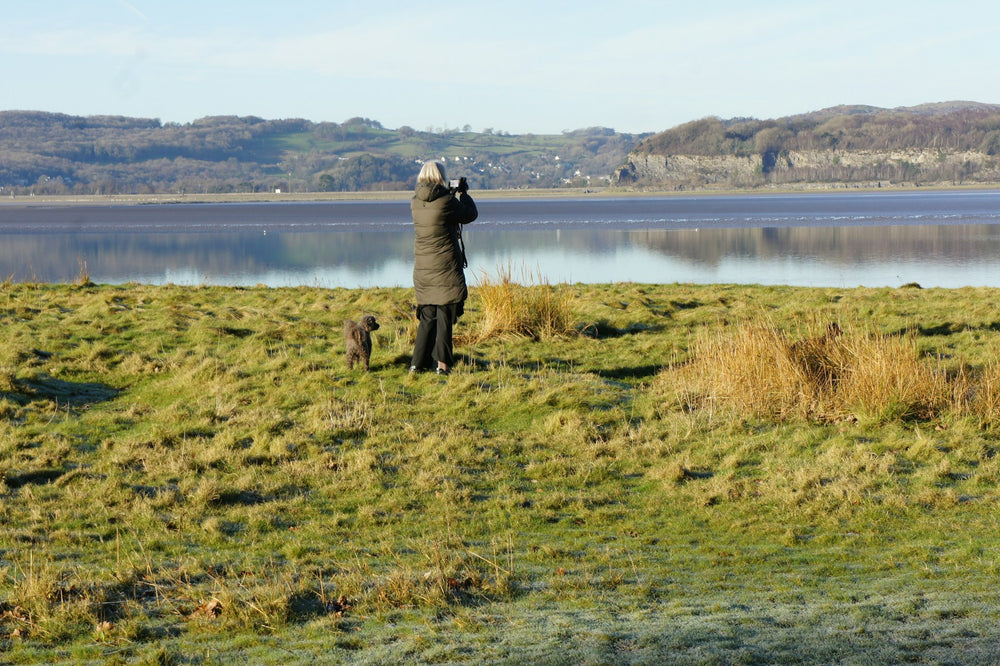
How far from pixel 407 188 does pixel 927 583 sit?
192 m

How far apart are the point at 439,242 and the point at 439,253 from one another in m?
0.11

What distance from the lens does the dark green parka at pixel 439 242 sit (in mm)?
8703

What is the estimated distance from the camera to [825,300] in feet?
52.4

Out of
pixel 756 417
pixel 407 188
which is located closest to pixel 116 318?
pixel 756 417

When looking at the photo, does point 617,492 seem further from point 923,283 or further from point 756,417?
point 923,283

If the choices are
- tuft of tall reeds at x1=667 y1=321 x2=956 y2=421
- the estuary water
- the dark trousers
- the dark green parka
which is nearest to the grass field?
tuft of tall reeds at x1=667 y1=321 x2=956 y2=421

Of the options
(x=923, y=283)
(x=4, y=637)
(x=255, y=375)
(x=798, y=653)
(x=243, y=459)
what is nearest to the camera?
(x=798, y=653)

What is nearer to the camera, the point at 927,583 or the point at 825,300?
the point at 927,583

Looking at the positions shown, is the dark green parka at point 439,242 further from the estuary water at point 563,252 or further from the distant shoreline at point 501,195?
the distant shoreline at point 501,195

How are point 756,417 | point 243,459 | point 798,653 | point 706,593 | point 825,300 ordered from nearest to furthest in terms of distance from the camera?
1. point 798,653
2. point 706,593
3. point 243,459
4. point 756,417
5. point 825,300

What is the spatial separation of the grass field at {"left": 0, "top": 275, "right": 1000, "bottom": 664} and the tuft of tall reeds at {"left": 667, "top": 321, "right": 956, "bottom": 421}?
0.11 ft

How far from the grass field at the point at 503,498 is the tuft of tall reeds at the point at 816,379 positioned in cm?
3

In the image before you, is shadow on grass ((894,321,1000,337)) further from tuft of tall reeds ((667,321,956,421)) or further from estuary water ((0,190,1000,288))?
estuary water ((0,190,1000,288))

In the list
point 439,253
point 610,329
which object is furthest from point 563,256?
point 439,253
